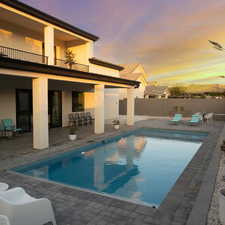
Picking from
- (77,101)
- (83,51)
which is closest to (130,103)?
(77,101)

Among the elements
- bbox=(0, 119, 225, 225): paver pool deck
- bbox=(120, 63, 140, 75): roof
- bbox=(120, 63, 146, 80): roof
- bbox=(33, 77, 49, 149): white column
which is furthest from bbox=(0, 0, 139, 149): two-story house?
bbox=(120, 63, 140, 75): roof

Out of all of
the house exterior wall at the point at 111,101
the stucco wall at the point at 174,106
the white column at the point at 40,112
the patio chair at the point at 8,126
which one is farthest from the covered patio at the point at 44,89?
the stucco wall at the point at 174,106

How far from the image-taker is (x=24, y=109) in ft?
40.6

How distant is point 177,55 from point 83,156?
1611 cm

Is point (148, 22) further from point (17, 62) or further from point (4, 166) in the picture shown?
point (4, 166)

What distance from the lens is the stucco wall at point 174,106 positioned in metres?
23.2

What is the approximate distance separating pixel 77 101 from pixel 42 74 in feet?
28.0

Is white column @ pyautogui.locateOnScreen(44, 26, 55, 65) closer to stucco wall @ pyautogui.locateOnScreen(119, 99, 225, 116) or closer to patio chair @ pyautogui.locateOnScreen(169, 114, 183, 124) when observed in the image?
patio chair @ pyautogui.locateOnScreen(169, 114, 183, 124)

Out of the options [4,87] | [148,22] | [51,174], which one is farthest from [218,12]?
[4,87]

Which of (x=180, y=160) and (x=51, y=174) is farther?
(x=180, y=160)

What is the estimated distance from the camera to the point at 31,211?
9.90ft

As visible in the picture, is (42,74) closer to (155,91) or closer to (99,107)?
(99,107)

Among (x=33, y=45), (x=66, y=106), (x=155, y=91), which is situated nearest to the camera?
(x=33, y=45)

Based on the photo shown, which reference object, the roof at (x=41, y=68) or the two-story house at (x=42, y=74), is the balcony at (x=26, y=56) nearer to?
the two-story house at (x=42, y=74)
